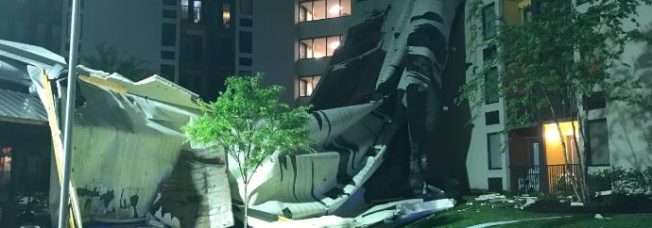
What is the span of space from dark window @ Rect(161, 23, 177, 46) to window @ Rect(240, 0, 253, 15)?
7.47m

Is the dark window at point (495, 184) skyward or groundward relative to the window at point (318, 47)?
groundward

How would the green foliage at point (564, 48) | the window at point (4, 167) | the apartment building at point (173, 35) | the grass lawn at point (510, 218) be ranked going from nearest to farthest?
1. the grass lawn at point (510, 218)
2. the green foliage at point (564, 48)
3. the window at point (4, 167)
4. the apartment building at point (173, 35)

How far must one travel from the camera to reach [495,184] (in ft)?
107

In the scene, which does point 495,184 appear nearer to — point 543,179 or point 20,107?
point 543,179

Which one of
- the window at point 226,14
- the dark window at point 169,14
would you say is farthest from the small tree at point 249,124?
the window at point 226,14

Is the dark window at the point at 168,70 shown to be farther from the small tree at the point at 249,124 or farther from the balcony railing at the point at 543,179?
the small tree at the point at 249,124

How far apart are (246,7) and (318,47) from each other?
1127 centimetres

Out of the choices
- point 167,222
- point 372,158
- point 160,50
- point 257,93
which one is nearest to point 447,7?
point 372,158

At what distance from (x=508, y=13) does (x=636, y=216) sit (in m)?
18.3

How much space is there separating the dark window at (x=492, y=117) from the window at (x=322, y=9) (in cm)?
2078

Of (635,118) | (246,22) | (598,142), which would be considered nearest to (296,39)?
(246,22)

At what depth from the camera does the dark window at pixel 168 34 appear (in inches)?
2138

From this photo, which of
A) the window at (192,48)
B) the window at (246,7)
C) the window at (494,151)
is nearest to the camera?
the window at (494,151)

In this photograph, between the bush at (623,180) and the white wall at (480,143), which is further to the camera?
the white wall at (480,143)
